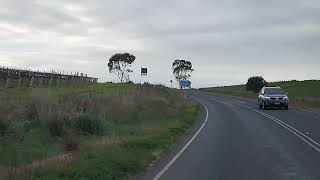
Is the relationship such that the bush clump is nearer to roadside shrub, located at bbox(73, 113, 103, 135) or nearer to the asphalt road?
roadside shrub, located at bbox(73, 113, 103, 135)

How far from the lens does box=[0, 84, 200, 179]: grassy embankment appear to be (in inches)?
538

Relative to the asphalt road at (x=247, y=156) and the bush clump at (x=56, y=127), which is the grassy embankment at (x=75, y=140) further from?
the asphalt road at (x=247, y=156)

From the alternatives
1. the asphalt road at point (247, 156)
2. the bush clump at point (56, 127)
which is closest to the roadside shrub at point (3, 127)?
the bush clump at point (56, 127)

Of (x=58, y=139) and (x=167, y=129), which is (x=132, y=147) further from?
(x=167, y=129)

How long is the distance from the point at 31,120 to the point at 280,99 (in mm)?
28364

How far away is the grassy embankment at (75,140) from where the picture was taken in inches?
538

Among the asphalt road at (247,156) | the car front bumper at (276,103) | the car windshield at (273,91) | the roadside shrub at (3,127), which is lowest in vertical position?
the asphalt road at (247,156)

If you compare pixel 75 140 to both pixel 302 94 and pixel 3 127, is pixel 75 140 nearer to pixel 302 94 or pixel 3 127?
pixel 3 127

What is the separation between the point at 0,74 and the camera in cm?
6769

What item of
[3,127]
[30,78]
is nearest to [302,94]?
[30,78]

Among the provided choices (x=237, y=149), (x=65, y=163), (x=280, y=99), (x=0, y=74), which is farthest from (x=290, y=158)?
(x=0, y=74)

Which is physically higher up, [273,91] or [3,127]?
[273,91]

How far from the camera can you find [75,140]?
2175cm

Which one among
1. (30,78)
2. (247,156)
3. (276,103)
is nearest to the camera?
(247,156)
